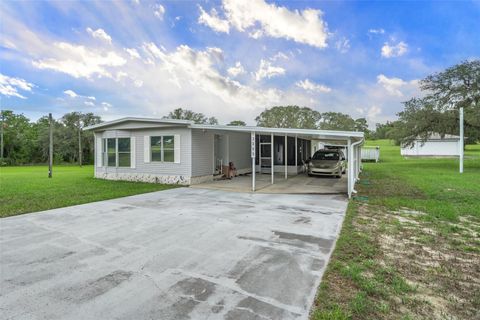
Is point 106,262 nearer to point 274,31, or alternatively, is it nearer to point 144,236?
point 144,236

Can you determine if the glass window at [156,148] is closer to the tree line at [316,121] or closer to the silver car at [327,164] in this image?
the silver car at [327,164]

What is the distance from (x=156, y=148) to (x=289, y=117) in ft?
114

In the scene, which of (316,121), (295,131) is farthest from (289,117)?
(295,131)

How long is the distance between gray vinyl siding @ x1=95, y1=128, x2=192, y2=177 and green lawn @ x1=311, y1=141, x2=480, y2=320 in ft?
24.2

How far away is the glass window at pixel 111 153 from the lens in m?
14.1

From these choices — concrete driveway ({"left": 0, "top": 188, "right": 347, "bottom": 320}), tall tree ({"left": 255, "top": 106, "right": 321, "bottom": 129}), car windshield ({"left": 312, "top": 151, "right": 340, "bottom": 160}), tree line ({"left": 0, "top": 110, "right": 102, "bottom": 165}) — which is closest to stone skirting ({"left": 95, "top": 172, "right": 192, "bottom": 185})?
concrete driveway ({"left": 0, "top": 188, "right": 347, "bottom": 320})

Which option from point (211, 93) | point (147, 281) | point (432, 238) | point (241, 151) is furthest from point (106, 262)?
point (211, 93)

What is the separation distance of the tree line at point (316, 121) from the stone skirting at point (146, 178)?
16279mm

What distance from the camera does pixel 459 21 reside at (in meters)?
14.8

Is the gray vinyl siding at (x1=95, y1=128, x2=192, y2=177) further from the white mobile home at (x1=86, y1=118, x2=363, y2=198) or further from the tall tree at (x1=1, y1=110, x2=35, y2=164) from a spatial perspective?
the tall tree at (x1=1, y1=110, x2=35, y2=164)

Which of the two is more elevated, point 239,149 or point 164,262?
point 239,149

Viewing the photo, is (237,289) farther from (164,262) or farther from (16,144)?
(16,144)

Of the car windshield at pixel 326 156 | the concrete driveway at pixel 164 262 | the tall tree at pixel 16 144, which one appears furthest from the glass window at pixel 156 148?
the tall tree at pixel 16 144

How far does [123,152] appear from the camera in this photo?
540 inches
